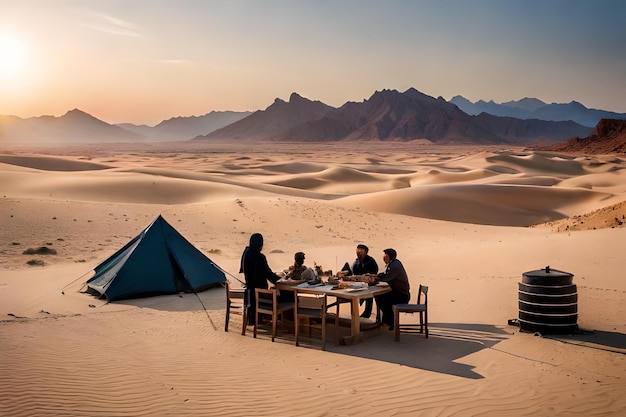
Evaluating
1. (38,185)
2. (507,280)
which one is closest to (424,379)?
(507,280)

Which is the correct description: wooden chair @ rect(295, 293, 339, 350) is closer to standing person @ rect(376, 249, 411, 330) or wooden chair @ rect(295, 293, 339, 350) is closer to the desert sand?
the desert sand

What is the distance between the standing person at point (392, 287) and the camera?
1064cm

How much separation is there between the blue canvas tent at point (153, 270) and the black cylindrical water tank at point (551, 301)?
756cm

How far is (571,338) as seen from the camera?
393 inches

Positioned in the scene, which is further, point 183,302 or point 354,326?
point 183,302

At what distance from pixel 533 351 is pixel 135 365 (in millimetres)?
5764

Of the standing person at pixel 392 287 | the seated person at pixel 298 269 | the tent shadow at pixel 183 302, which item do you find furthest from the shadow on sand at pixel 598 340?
the tent shadow at pixel 183 302

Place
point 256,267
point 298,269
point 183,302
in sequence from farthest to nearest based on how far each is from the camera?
point 183,302
point 298,269
point 256,267

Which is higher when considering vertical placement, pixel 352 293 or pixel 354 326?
pixel 352 293

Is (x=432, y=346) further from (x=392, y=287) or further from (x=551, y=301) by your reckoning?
(x=551, y=301)

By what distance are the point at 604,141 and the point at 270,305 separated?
15628 centimetres

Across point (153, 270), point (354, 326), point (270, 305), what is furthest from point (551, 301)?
point (153, 270)

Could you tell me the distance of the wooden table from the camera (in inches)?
392

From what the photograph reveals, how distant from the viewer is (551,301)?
10.1 metres
